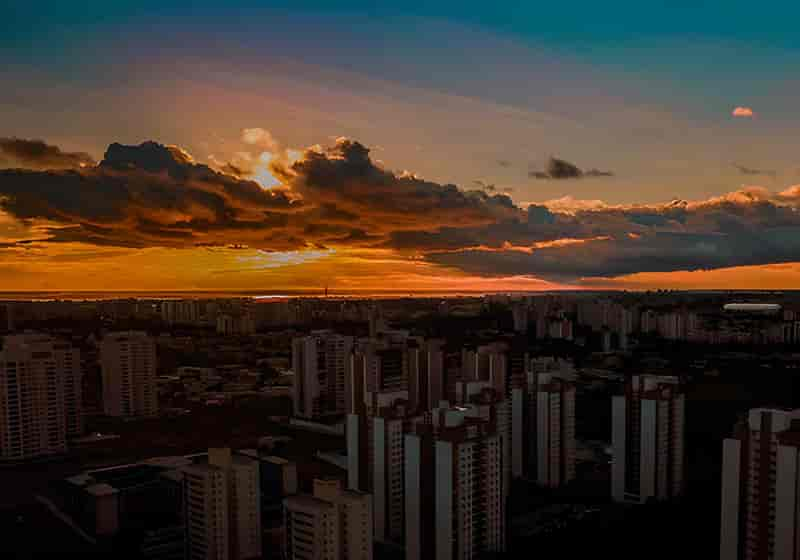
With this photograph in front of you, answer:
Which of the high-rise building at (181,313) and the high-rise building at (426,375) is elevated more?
the high-rise building at (426,375)

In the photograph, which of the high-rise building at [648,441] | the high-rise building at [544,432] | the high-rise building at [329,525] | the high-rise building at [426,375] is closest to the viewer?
the high-rise building at [329,525]

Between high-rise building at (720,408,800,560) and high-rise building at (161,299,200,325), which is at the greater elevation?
high-rise building at (720,408,800,560)

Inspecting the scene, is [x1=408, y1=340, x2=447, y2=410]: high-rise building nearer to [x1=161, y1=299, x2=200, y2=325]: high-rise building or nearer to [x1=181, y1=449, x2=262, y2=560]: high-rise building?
[x1=181, y1=449, x2=262, y2=560]: high-rise building

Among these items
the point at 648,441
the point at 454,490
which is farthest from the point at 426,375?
the point at 454,490

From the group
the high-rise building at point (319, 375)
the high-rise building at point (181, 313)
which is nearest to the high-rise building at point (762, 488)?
the high-rise building at point (319, 375)

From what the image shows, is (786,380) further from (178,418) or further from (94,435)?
(94,435)

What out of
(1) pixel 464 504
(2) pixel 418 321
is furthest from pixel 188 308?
(1) pixel 464 504

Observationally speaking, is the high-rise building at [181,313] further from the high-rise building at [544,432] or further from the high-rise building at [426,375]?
the high-rise building at [544,432]

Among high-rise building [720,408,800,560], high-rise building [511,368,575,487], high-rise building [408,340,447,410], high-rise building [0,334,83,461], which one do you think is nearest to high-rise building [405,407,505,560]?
high-rise building [720,408,800,560]
